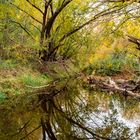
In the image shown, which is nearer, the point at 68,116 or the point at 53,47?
the point at 68,116

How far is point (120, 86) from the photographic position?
19828 mm

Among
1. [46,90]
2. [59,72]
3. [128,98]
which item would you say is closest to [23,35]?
[59,72]

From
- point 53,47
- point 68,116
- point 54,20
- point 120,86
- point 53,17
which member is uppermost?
point 53,17

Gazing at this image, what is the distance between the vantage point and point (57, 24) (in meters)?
25.5

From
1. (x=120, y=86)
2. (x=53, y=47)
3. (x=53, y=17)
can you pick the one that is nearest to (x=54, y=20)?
(x=53, y=17)

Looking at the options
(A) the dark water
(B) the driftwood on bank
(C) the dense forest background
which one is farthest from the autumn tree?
(A) the dark water

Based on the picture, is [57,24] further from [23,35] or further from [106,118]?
[106,118]

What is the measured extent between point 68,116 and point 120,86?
7512 mm

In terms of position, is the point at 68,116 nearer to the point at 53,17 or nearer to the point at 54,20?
the point at 53,17

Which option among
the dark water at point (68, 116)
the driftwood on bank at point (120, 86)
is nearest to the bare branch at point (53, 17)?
the driftwood on bank at point (120, 86)

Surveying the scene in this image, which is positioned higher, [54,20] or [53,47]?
[54,20]

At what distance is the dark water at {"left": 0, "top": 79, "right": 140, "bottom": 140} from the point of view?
10445mm

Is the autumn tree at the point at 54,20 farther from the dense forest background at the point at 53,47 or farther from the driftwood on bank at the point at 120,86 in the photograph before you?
the driftwood on bank at the point at 120,86

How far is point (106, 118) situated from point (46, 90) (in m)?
5.47
